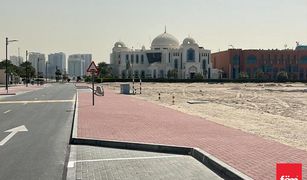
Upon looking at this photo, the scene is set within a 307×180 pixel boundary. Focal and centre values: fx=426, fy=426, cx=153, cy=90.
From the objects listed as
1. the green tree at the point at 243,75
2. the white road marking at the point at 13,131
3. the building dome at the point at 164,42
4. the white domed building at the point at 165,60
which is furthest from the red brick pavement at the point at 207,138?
the building dome at the point at 164,42

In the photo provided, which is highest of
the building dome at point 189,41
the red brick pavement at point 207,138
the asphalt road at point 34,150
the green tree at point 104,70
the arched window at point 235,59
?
the building dome at point 189,41

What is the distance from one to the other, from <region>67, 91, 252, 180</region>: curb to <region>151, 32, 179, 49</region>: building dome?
140890mm

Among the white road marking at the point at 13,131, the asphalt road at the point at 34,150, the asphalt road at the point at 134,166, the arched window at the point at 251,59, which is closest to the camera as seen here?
the asphalt road at the point at 134,166

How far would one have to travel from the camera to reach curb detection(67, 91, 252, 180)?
8.03m

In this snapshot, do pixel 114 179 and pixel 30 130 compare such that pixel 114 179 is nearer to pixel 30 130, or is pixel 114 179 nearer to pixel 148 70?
pixel 30 130

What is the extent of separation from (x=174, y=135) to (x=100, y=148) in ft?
8.75

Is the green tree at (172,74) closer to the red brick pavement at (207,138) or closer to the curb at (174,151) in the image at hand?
the red brick pavement at (207,138)

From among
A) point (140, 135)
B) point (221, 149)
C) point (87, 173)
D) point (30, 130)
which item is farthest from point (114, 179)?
point (30, 130)

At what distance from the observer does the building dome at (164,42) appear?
15400 centimetres

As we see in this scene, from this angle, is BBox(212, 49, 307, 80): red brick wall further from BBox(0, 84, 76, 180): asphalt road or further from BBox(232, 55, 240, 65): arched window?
BBox(0, 84, 76, 180): asphalt road

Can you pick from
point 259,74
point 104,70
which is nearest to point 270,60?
point 259,74

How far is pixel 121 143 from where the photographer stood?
11.7 meters

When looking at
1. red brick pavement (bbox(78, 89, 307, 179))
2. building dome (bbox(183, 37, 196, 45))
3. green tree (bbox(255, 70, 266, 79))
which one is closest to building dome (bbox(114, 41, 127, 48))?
building dome (bbox(183, 37, 196, 45))

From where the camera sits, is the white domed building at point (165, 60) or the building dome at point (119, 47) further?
the building dome at point (119, 47)
